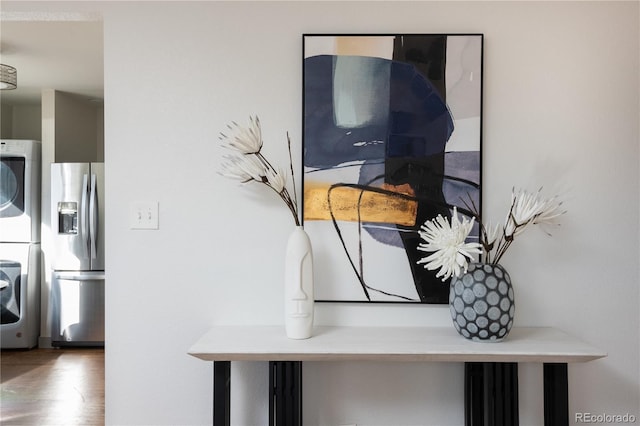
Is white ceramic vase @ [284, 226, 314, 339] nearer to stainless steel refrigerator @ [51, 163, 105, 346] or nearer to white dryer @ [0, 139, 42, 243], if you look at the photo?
stainless steel refrigerator @ [51, 163, 105, 346]

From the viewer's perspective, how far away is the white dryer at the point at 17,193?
177 inches

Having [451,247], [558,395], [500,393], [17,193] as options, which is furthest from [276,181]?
[17,193]

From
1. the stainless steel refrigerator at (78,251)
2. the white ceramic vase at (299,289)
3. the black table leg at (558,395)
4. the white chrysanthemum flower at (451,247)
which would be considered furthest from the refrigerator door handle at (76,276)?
the black table leg at (558,395)

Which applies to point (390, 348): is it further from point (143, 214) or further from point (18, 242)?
point (18, 242)

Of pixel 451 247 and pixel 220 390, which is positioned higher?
pixel 451 247

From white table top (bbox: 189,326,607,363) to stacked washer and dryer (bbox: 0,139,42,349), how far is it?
11.1ft

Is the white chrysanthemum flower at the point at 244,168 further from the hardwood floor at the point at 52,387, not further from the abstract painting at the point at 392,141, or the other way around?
the hardwood floor at the point at 52,387

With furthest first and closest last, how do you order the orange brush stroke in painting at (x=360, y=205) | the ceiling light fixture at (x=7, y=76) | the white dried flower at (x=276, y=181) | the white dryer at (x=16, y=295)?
1. the white dryer at (x=16, y=295)
2. the ceiling light fixture at (x=7, y=76)
3. the orange brush stroke in painting at (x=360, y=205)
4. the white dried flower at (x=276, y=181)

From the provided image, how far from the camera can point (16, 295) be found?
4.46 m

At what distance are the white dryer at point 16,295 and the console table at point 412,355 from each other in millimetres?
3289

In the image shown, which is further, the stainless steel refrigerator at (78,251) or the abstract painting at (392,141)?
the stainless steel refrigerator at (78,251)

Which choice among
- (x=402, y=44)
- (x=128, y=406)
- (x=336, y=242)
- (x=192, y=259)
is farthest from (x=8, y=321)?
(x=402, y=44)

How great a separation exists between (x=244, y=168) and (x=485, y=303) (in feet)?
3.46

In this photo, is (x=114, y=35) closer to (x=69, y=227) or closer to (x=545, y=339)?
(x=545, y=339)
